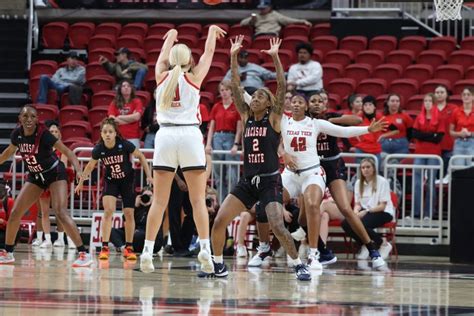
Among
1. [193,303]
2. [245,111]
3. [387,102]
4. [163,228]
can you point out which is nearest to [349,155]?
[387,102]

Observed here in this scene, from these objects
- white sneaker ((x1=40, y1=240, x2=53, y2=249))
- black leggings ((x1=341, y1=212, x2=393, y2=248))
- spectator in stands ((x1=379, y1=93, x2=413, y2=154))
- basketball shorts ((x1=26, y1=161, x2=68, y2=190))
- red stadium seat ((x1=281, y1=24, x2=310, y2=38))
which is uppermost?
red stadium seat ((x1=281, y1=24, x2=310, y2=38))

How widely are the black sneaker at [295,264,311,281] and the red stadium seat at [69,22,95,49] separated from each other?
48.6 ft

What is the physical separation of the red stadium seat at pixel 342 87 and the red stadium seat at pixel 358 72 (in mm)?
606

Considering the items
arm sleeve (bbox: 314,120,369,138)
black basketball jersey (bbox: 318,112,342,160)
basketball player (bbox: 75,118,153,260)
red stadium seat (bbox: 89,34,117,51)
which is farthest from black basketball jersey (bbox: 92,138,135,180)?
red stadium seat (bbox: 89,34,117,51)

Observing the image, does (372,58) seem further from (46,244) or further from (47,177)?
(47,177)

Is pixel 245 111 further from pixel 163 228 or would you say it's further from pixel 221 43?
pixel 221 43

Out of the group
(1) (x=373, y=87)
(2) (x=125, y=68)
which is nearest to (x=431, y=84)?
(1) (x=373, y=87)

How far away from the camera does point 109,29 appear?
2761 cm

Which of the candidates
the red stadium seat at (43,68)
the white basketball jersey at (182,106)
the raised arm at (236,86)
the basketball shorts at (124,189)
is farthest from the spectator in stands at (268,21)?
the white basketball jersey at (182,106)

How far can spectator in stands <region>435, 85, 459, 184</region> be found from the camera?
2030 cm

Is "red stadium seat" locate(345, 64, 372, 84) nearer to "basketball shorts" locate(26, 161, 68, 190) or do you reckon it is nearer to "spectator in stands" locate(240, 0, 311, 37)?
"spectator in stands" locate(240, 0, 311, 37)

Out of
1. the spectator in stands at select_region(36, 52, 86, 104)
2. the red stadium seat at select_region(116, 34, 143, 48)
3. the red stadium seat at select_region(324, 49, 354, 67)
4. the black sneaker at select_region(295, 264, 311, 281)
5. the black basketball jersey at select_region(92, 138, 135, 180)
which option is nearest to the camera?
the black sneaker at select_region(295, 264, 311, 281)

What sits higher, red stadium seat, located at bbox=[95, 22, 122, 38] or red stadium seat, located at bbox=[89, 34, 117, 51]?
red stadium seat, located at bbox=[95, 22, 122, 38]

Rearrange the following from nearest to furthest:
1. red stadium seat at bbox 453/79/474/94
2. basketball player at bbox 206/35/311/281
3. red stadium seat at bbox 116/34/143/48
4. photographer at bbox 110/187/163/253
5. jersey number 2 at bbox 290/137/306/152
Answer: basketball player at bbox 206/35/311/281 → jersey number 2 at bbox 290/137/306/152 → photographer at bbox 110/187/163/253 → red stadium seat at bbox 453/79/474/94 → red stadium seat at bbox 116/34/143/48
